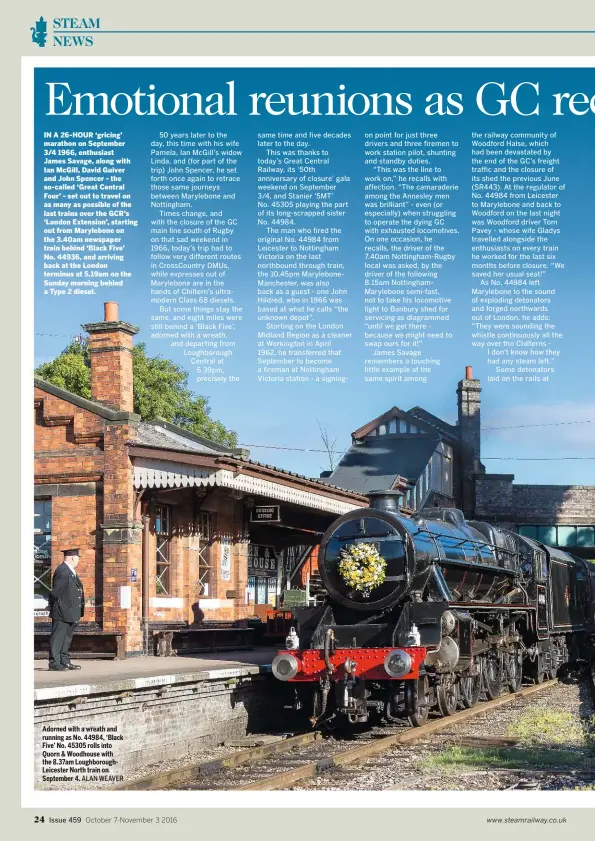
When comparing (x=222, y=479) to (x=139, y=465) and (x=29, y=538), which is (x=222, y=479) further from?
(x=29, y=538)

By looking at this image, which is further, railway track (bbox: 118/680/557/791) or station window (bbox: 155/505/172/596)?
station window (bbox: 155/505/172/596)

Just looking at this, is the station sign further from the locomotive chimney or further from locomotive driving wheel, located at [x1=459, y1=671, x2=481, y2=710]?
the locomotive chimney

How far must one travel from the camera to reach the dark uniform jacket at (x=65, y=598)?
13906 millimetres

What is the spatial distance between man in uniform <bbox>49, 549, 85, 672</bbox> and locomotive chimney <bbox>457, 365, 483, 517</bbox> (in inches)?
1066

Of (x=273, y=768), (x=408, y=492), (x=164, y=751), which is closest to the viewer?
(x=273, y=768)

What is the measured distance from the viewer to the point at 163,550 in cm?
1850

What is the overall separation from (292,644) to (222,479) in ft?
13.1

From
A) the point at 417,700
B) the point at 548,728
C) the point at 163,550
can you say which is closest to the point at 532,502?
the point at 163,550

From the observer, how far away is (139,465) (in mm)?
17359

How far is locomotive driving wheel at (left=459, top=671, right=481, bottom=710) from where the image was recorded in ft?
51.3

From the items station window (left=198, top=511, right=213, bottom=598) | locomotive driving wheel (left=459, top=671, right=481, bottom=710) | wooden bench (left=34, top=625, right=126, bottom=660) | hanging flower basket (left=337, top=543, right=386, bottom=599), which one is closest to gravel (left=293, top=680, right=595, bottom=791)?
locomotive driving wheel (left=459, top=671, right=481, bottom=710)

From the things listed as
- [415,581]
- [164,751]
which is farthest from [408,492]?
[164,751]
